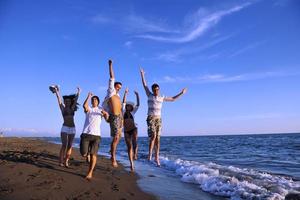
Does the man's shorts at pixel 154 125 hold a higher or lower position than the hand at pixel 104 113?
lower

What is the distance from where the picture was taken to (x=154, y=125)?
955cm

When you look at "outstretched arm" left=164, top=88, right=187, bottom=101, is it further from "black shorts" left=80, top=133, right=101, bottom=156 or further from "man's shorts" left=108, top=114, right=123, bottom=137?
"black shorts" left=80, top=133, right=101, bottom=156

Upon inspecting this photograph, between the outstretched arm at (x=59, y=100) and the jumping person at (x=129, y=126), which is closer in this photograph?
the outstretched arm at (x=59, y=100)

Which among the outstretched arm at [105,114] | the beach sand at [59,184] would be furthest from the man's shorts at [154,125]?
the outstretched arm at [105,114]

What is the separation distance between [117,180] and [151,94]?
2.57m

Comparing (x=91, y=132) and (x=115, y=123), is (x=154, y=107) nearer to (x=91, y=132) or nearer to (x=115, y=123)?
(x=115, y=123)

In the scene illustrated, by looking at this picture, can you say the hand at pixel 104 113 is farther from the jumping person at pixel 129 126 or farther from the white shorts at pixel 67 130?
the white shorts at pixel 67 130

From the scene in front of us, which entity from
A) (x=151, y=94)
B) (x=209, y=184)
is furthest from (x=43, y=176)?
(x=209, y=184)

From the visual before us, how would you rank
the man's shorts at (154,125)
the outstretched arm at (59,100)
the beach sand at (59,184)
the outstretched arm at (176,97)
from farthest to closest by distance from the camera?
the outstretched arm at (176,97) → the man's shorts at (154,125) → the outstretched arm at (59,100) → the beach sand at (59,184)

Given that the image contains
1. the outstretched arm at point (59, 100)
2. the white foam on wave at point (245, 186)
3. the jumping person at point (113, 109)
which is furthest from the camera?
the outstretched arm at point (59, 100)

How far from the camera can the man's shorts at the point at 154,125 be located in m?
9.46

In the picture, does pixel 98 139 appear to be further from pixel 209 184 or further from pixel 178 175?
pixel 178 175

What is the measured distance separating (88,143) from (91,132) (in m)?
0.28

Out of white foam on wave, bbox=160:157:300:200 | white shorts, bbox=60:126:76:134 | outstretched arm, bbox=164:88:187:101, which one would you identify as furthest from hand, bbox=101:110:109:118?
white foam on wave, bbox=160:157:300:200
